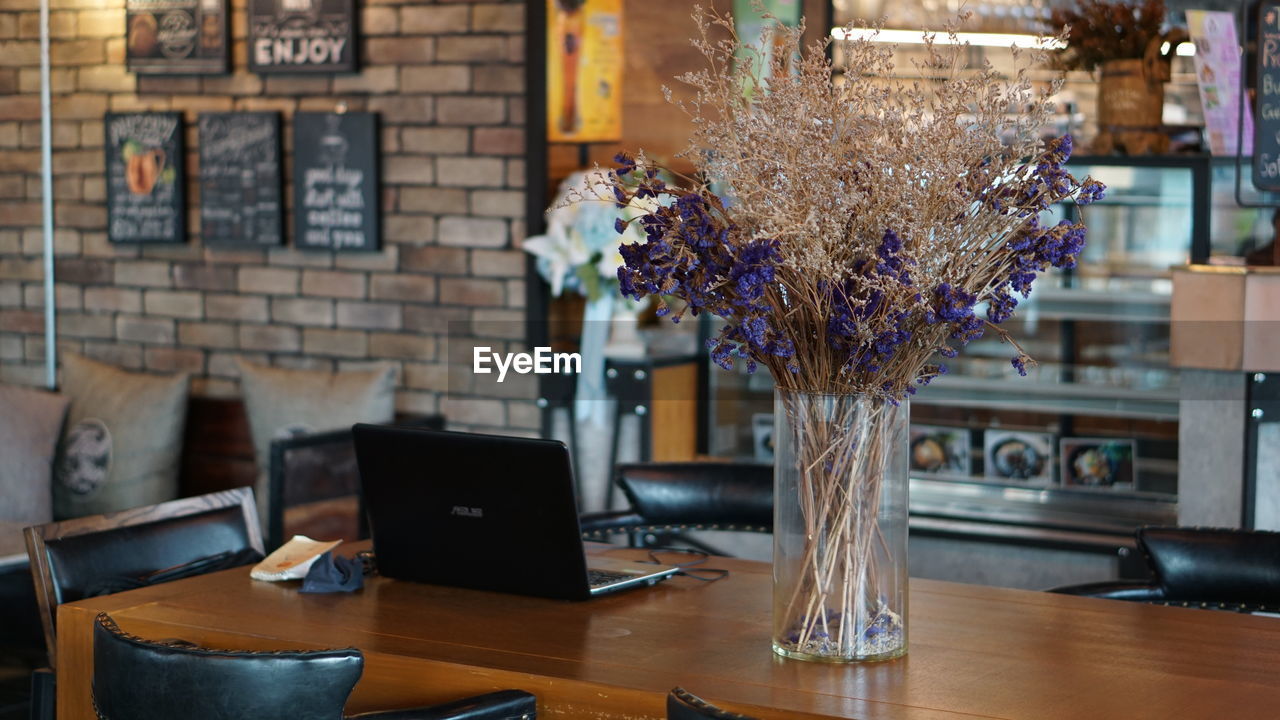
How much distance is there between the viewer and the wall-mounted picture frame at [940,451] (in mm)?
4648

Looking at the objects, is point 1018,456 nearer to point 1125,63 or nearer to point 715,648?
point 1125,63

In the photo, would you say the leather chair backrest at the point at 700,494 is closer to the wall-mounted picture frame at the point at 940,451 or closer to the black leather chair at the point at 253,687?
the black leather chair at the point at 253,687

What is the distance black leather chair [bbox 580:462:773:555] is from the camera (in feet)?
10.7

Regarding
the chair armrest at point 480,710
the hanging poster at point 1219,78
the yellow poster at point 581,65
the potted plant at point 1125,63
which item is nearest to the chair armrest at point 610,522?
the chair armrest at point 480,710

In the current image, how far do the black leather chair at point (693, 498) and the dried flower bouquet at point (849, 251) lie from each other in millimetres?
1124

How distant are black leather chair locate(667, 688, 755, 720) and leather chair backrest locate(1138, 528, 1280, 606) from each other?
1321 millimetres

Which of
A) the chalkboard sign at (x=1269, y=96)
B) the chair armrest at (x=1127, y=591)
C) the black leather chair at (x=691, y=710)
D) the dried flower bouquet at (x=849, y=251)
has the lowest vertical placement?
the chair armrest at (x=1127, y=591)

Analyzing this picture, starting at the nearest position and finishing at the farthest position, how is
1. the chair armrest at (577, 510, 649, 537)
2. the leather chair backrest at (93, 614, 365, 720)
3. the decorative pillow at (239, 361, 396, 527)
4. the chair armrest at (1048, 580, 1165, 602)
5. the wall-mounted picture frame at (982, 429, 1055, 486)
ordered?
the leather chair backrest at (93, 614, 365, 720) → the chair armrest at (1048, 580, 1165, 602) → the chair armrest at (577, 510, 649, 537) → the wall-mounted picture frame at (982, 429, 1055, 486) → the decorative pillow at (239, 361, 396, 527)

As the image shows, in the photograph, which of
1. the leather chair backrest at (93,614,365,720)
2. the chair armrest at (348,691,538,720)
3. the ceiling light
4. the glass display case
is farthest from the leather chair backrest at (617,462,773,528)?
the ceiling light

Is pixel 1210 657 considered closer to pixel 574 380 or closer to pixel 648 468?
pixel 648 468

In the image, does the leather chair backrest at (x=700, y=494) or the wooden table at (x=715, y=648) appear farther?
the leather chair backrest at (x=700, y=494)

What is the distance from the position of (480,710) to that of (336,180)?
3.34 m

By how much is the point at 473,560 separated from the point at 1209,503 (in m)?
2.45

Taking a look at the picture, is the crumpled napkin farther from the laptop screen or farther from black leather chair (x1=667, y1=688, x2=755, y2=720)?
black leather chair (x1=667, y1=688, x2=755, y2=720)
